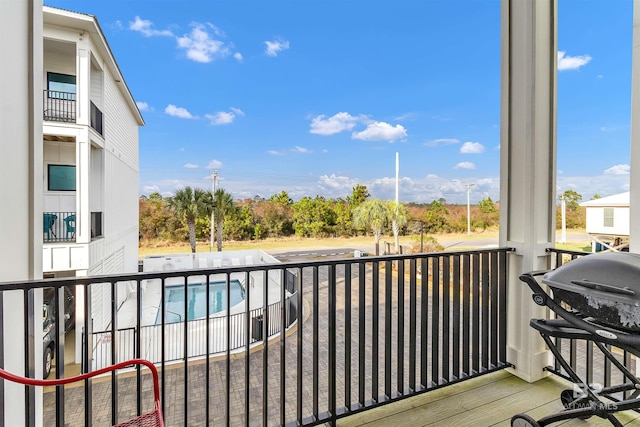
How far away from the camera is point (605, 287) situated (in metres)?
1.10

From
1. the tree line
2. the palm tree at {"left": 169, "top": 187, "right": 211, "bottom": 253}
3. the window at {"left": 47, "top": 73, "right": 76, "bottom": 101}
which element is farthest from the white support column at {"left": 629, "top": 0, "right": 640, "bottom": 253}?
the palm tree at {"left": 169, "top": 187, "right": 211, "bottom": 253}

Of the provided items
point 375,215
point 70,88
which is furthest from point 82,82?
point 375,215

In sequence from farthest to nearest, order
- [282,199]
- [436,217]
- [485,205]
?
[436,217] < [282,199] < [485,205]

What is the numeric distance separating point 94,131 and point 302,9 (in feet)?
31.3

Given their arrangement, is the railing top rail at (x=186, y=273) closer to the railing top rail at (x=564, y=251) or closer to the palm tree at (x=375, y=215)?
the railing top rail at (x=564, y=251)

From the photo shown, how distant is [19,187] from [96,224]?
265 inches

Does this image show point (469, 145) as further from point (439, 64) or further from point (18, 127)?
point (18, 127)

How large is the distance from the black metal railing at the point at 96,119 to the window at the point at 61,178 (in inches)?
37.1

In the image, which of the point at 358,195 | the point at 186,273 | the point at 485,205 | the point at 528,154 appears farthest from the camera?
the point at 358,195

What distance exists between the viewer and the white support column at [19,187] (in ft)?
3.70

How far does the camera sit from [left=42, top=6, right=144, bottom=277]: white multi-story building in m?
5.69

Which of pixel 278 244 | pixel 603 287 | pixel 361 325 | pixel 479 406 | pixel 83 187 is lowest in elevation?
pixel 479 406

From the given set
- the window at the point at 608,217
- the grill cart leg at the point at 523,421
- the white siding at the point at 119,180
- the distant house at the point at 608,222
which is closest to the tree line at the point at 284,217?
the white siding at the point at 119,180

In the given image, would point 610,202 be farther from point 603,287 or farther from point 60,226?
point 60,226
